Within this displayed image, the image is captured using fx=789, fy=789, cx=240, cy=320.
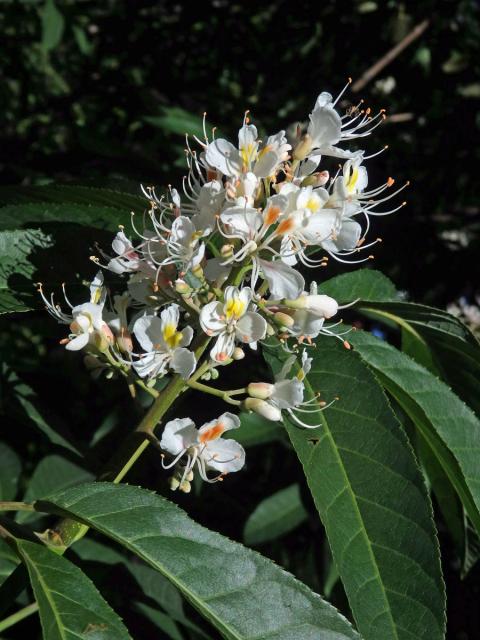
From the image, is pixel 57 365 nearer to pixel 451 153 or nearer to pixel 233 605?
pixel 451 153

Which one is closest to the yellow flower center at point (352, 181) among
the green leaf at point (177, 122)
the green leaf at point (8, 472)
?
the green leaf at point (8, 472)

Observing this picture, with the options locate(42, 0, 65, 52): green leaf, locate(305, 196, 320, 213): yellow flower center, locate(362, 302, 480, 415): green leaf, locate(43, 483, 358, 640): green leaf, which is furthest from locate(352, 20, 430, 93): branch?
locate(43, 483, 358, 640): green leaf

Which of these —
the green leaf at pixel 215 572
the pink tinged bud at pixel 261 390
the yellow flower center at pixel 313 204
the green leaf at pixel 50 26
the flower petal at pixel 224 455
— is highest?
the green leaf at pixel 50 26

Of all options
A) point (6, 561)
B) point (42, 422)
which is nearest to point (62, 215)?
point (42, 422)

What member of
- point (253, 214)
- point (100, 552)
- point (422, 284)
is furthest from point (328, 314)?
point (422, 284)

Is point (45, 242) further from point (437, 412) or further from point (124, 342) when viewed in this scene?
point (437, 412)

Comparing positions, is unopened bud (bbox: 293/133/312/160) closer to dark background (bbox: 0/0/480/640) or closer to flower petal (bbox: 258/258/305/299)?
flower petal (bbox: 258/258/305/299)

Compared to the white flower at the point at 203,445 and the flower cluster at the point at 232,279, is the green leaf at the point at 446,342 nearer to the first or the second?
the flower cluster at the point at 232,279
